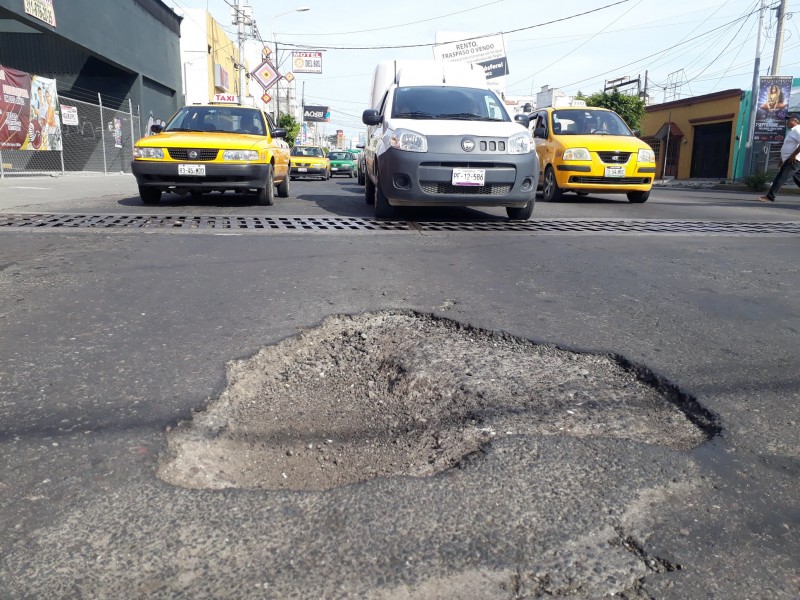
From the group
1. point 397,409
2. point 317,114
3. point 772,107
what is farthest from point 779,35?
point 317,114

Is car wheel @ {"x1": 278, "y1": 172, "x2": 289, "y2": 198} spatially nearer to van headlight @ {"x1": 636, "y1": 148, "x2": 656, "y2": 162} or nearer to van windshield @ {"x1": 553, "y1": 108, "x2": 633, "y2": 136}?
van windshield @ {"x1": 553, "y1": 108, "x2": 633, "y2": 136}

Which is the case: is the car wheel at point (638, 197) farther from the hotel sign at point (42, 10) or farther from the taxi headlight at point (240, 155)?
the hotel sign at point (42, 10)

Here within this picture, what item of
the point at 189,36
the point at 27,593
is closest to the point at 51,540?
the point at 27,593

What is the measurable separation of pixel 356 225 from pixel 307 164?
1867 centimetres

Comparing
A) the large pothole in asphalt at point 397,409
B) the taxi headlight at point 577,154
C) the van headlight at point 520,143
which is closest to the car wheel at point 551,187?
the taxi headlight at point 577,154

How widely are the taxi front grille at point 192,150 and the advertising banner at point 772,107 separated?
72.2ft

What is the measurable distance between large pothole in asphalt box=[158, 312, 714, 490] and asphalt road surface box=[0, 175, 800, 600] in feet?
0.04

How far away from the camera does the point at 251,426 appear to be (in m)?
2.15

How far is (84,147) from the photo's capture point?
18188 mm

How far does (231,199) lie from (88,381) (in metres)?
7.99

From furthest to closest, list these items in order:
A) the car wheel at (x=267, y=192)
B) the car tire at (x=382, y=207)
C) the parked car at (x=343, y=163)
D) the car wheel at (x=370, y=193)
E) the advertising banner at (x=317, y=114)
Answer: the advertising banner at (x=317, y=114), the parked car at (x=343, y=163), the car wheel at (x=370, y=193), the car wheel at (x=267, y=192), the car tire at (x=382, y=207)

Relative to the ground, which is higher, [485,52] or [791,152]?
[485,52]

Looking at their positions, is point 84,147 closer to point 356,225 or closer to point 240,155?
point 240,155

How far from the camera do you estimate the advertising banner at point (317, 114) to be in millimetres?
85244
